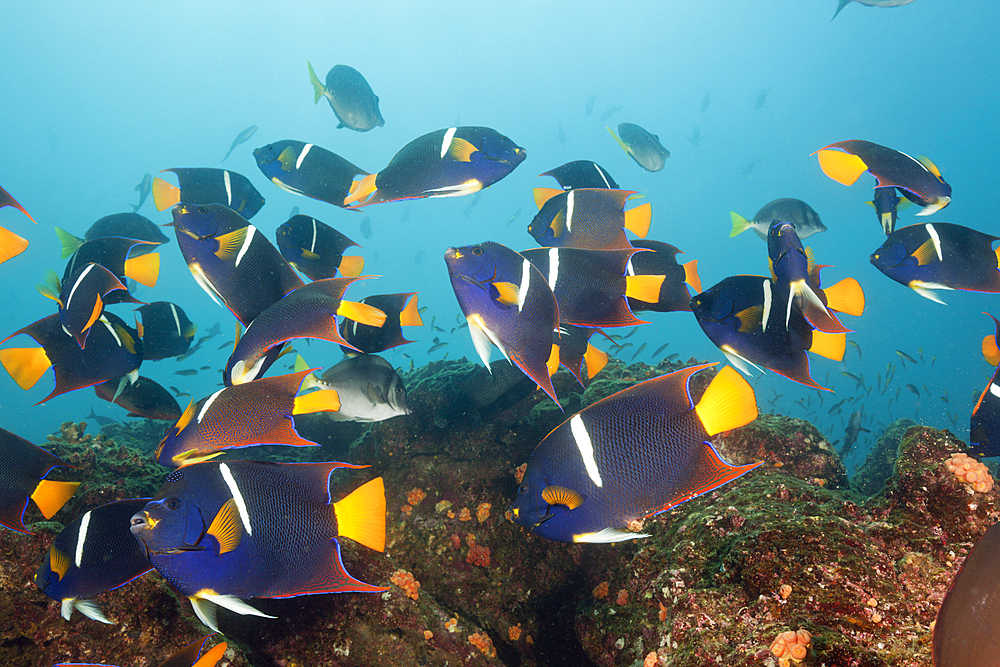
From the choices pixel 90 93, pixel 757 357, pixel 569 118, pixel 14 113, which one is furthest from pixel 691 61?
pixel 14 113

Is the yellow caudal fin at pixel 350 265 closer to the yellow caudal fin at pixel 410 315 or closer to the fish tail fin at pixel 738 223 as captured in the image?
the yellow caudal fin at pixel 410 315

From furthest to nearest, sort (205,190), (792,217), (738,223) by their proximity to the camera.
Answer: (738,223) → (792,217) → (205,190)

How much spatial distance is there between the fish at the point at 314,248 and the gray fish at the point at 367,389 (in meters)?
0.74

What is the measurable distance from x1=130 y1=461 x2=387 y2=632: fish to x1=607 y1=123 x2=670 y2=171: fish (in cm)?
533

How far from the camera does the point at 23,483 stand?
2.16m

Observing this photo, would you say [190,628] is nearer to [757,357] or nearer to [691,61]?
[757,357]

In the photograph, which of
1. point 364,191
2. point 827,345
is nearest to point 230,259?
point 364,191

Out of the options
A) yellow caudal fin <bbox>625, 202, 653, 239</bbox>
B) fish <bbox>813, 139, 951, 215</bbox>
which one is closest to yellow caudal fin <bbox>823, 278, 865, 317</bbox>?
fish <bbox>813, 139, 951, 215</bbox>

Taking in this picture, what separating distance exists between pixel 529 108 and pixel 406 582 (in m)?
97.1

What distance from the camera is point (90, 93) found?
7831 cm

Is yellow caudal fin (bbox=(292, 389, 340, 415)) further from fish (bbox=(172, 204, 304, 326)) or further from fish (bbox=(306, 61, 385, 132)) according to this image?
fish (bbox=(306, 61, 385, 132))

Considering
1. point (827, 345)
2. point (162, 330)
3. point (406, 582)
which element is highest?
point (827, 345)

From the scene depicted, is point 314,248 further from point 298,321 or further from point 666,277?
point 666,277

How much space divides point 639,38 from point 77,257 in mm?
99736
